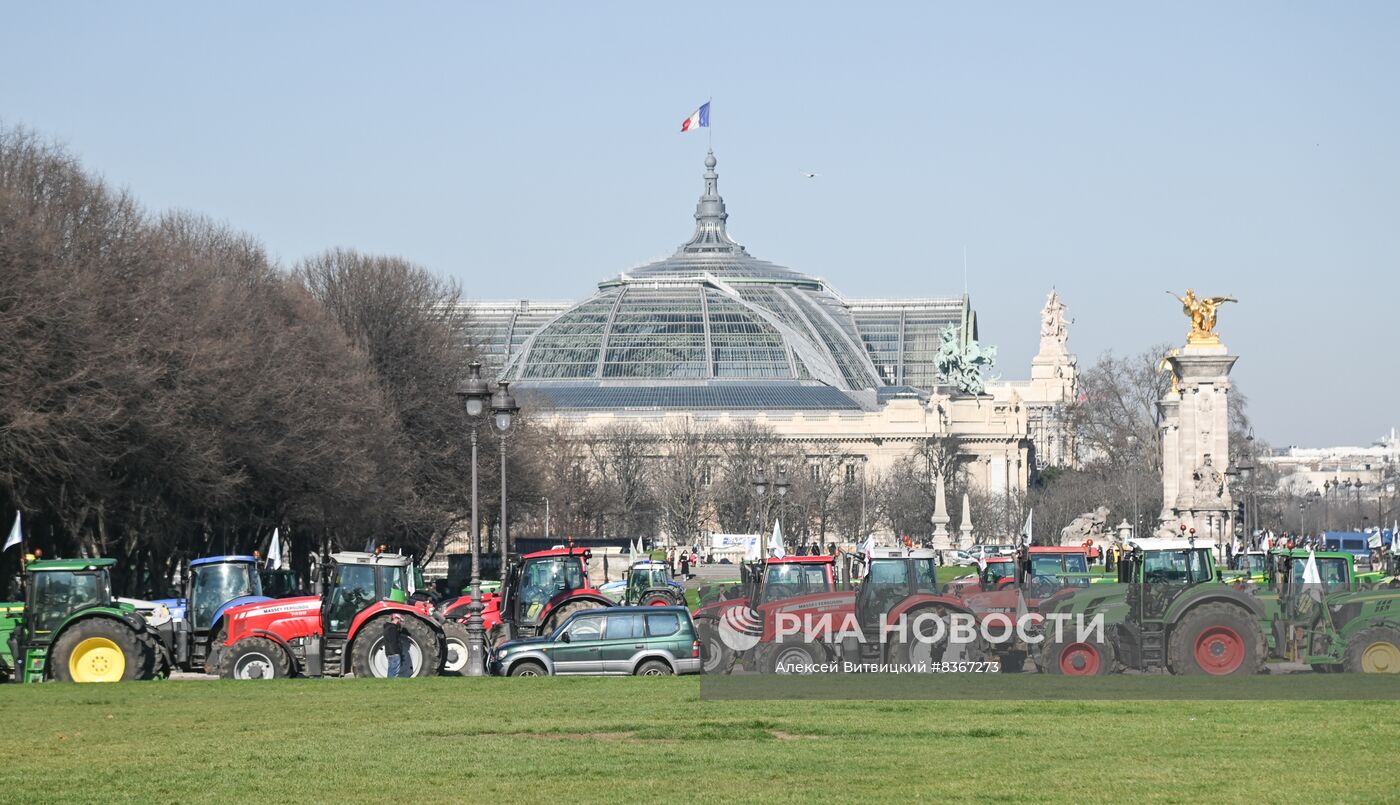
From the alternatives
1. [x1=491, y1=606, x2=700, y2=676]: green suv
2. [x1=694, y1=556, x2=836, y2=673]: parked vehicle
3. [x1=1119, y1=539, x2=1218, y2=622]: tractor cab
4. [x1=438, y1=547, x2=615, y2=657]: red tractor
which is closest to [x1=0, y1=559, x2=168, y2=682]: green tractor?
[x1=491, y1=606, x2=700, y2=676]: green suv

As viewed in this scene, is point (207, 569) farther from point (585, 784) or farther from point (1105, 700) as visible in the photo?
point (585, 784)

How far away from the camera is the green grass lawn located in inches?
736

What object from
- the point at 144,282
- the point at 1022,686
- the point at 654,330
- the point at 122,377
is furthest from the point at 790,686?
the point at 654,330

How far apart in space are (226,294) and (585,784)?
4880cm

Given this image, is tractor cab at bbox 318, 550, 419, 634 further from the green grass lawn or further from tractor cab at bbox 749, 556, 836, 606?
the green grass lawn

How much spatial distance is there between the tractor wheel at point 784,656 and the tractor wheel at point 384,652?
6.87m

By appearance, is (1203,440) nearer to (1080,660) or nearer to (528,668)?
(528,668)

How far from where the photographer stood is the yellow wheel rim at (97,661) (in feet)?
107

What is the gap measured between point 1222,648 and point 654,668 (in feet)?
26.3

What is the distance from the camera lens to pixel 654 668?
32.8 m

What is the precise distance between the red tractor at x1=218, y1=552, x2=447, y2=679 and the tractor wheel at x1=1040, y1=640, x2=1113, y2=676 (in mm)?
9171

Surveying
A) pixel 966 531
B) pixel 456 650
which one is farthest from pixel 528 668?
pixel 966 531

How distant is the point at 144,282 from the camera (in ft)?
183

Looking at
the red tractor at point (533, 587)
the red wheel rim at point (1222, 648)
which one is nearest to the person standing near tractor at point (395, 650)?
the red tractor at point (533, 587)
